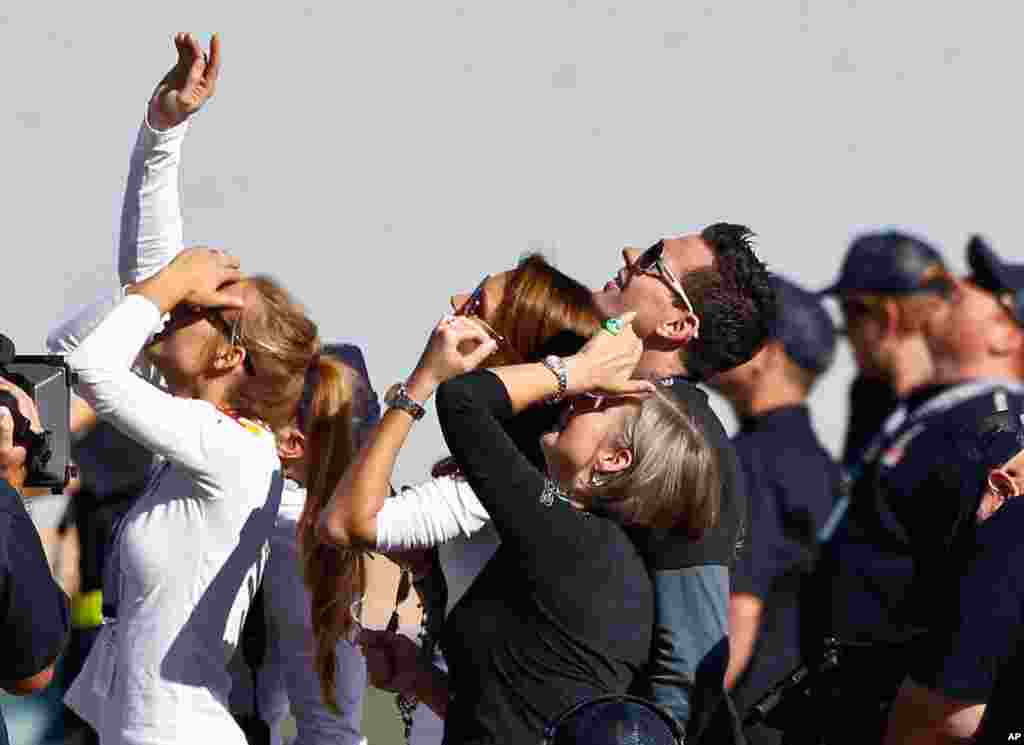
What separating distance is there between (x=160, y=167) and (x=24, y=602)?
1.00 m

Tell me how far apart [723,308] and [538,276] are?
32 centimetres

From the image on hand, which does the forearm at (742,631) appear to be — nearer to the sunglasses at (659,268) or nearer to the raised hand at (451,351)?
the sunglasses at (659,268)

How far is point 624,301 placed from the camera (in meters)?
3.22

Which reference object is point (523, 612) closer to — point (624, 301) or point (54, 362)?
point (624, 301)

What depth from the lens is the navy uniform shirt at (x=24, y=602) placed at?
285cm

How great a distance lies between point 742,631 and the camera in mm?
3490

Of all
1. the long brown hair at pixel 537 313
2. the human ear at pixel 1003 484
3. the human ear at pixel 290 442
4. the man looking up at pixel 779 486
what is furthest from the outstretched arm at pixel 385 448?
the human ear at pixel 1003 484

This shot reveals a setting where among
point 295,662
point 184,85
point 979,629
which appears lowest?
point 295,662

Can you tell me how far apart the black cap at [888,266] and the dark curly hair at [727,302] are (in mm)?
138

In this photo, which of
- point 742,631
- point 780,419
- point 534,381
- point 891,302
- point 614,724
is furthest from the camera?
point 780,419

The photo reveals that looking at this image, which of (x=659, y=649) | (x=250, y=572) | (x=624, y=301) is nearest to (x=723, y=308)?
(x=624, y=301)

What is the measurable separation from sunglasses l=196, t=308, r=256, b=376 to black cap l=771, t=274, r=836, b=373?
3.84 ft

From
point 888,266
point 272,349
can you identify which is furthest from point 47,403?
point 888,266

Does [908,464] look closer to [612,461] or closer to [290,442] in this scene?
[612,461]
